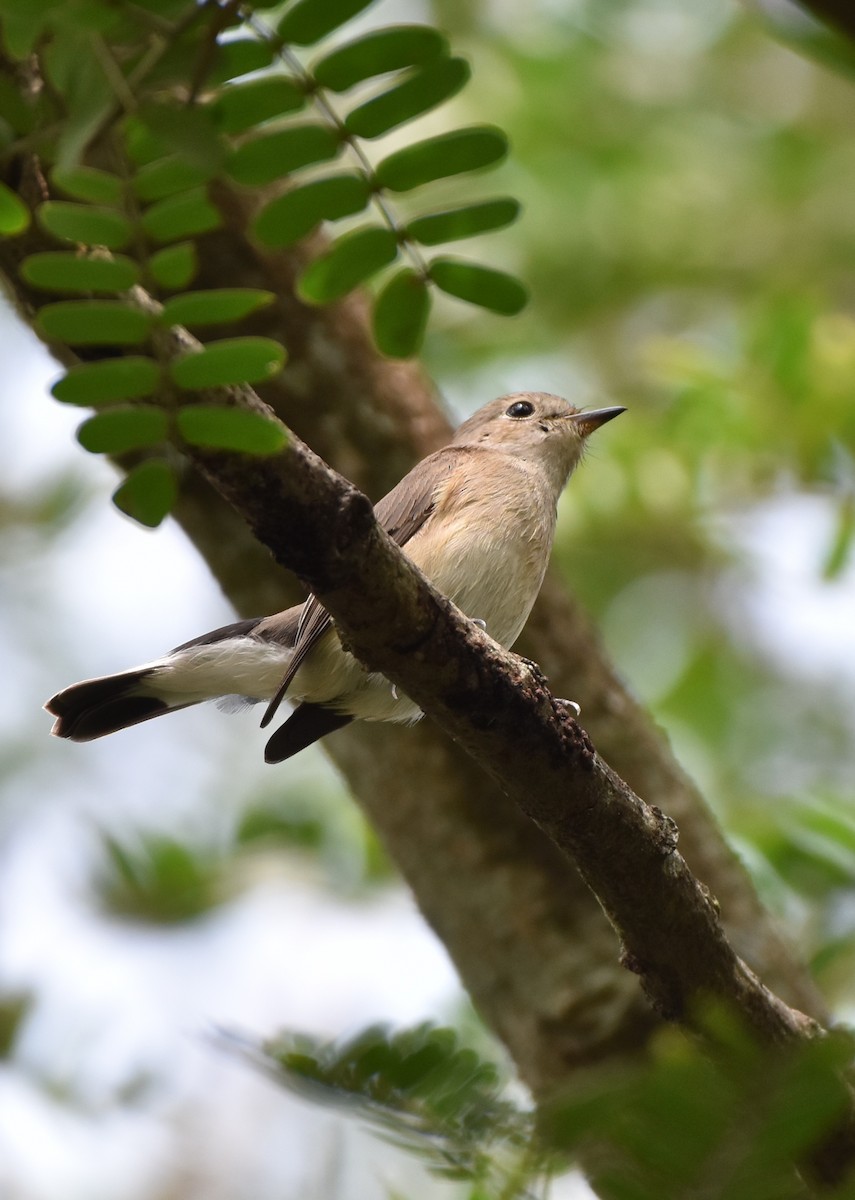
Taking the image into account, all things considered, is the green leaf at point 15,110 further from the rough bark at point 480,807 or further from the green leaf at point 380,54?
the rough bark at point 480,807

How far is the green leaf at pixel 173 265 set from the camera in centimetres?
219

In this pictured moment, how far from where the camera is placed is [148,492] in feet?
7.45

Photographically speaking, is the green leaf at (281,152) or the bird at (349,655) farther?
the bird at (349,655)

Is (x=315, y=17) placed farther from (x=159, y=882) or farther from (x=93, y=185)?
(x=159, y=882)

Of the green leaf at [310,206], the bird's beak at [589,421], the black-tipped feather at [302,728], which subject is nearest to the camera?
the green leaf at [310,206]

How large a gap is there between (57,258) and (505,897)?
3.32 meters

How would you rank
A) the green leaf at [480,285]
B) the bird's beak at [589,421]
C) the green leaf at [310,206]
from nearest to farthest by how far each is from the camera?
the green leaf at [310,206], the green leaf at [480,285], the bird's beak at [589,421]

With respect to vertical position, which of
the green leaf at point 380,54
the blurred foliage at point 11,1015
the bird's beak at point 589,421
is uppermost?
the bird's beak at point 589,421

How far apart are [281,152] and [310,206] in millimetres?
214

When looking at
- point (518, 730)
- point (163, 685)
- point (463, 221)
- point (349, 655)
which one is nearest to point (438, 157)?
point (463, 221)

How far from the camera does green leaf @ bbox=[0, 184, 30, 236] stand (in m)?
2.10

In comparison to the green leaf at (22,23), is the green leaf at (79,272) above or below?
below

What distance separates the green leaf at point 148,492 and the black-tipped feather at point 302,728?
2.13 metres

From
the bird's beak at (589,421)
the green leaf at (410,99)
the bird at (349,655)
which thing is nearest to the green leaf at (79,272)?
the green leaf at (410,99)
